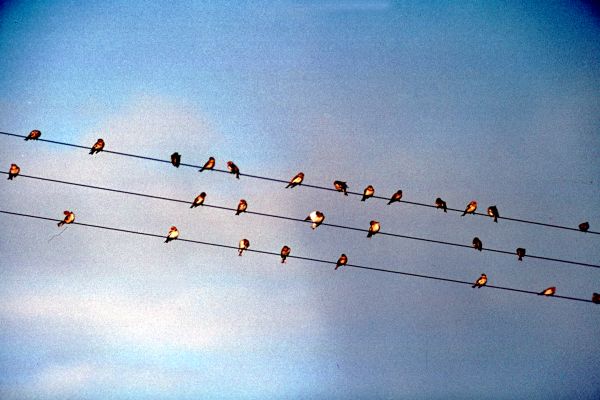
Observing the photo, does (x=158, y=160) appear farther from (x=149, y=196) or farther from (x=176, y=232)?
(x=176, y=232)

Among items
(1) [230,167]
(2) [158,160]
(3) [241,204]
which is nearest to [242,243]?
(3) [241,204]

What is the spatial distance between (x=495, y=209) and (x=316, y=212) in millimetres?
5466

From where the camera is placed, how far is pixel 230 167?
49.6ft

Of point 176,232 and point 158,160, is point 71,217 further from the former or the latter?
point 158,160

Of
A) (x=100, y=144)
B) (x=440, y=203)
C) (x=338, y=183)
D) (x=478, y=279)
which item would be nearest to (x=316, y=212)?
(x=338, y=183)

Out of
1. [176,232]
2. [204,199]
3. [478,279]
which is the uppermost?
[204,199]

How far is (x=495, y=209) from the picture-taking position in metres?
16.3

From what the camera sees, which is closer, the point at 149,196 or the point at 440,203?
the point at 149,196

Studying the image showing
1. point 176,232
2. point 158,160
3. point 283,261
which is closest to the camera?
point 158,160

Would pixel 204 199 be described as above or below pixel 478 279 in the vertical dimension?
above

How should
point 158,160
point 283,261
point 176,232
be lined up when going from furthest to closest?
point 176,232 < point 283,261 < point 158,160

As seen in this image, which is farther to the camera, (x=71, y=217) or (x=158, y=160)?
(x=71, y=217)

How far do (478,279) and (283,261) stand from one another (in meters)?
5.36

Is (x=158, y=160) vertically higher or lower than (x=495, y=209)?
lower
